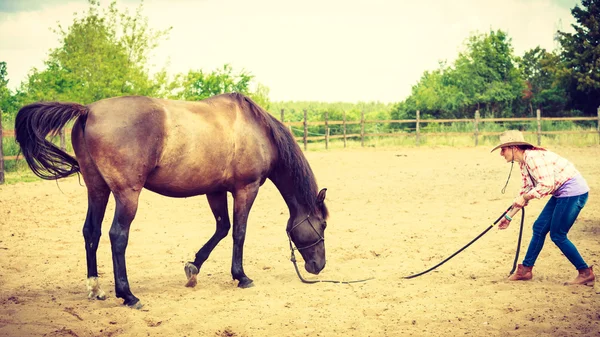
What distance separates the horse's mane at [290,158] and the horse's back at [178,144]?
88mm

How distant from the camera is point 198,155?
18.2ft

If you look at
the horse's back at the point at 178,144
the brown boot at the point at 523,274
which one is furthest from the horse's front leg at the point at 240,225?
the brown boot at the point at 523,274

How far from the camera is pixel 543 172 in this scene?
17.4 feet

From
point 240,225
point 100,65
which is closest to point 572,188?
point 240,225

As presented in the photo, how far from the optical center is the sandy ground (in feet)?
15.0

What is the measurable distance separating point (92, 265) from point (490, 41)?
29672 mm

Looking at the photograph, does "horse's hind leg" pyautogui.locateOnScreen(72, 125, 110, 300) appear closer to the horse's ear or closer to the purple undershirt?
the horse's ear

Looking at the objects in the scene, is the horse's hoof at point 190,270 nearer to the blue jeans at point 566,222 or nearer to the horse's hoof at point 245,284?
the horse's hoof at point 245,284

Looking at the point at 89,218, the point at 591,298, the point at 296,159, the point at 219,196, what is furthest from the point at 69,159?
the point at 591,298

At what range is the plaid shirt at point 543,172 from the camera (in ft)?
17.3

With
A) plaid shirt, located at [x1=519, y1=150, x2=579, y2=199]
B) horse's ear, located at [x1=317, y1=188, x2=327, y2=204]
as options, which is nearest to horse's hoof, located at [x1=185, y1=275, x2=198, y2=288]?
horse's ear, located at [x1=317, y1=188, x2=327, y2=204]

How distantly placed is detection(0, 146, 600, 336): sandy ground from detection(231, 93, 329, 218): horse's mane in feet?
2.92

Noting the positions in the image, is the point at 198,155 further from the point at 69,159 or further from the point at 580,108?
the point at 580,108

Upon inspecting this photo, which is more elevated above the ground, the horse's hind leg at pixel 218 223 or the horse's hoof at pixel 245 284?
the horse's hind leg at pixel 218 223
